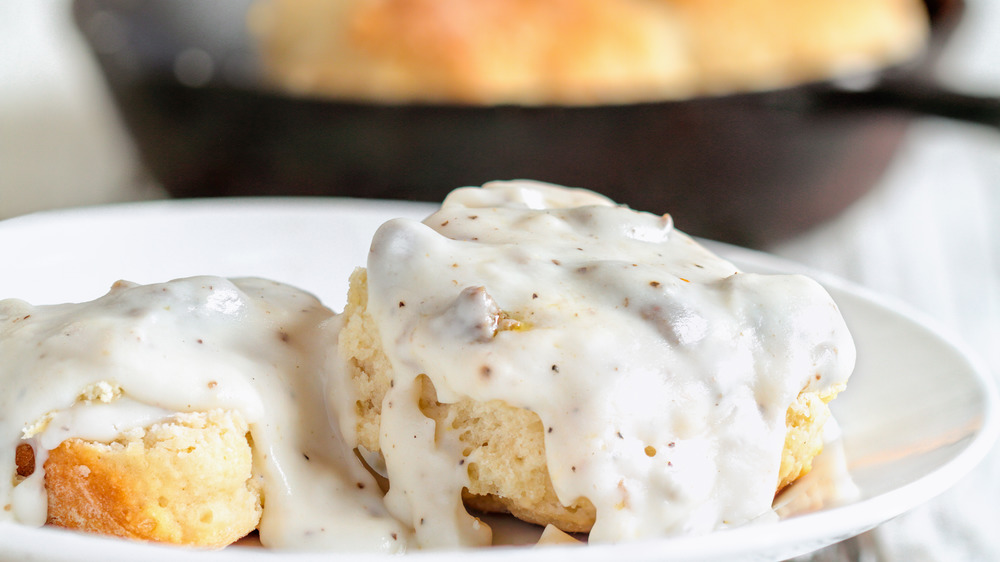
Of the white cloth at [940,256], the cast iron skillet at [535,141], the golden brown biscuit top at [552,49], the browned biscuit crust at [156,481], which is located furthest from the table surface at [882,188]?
the browned biscuit crust at [156,481]

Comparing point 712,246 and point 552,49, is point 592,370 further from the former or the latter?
point 552,49

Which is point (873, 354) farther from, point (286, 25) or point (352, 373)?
point (286, 25)

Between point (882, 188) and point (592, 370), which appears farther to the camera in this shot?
point (882, 188)

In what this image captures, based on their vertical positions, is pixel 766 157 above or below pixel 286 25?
below

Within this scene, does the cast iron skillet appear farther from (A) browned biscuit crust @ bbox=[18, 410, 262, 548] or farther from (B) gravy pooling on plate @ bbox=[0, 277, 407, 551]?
(A) browned biscuit crust @ bbox=[18, 410, 262, 548]

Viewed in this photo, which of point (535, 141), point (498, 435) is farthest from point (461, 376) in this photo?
point (535, 141)

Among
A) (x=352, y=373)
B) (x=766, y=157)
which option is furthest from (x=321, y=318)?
(x=766, y=157)
